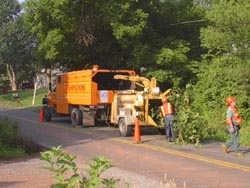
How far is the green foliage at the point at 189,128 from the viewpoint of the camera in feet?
52.3

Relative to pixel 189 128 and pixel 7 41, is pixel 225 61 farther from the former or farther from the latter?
pixel 7 41

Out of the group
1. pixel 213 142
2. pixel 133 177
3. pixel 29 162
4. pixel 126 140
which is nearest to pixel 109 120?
pixel 126 140

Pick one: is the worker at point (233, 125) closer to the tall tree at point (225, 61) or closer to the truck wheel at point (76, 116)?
the tall tree at point (225, 61)

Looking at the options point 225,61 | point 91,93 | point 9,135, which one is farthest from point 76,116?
point 9,135

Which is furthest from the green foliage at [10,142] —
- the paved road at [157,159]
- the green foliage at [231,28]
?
the green foliage at [231,28]

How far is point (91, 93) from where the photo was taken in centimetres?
2219

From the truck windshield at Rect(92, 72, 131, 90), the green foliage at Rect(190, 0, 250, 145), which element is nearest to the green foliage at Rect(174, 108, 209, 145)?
the green foliage at Rect(190, 0, 250, 145)

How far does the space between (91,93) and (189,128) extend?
292 inches

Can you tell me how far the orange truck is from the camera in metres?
22.2

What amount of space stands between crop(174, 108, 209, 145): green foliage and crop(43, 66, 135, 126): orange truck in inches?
254

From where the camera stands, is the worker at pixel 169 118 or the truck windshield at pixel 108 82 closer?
the worker at pixel 169 118

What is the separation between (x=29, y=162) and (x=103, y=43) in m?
17.1

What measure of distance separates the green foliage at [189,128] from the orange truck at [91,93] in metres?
6.46

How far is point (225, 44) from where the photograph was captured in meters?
18.0
